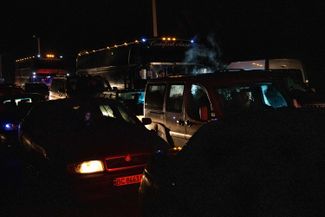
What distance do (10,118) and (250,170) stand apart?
378 inches

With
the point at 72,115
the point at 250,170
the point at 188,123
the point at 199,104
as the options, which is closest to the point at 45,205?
the point at 72,115

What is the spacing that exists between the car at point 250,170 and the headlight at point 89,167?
9.10 feet

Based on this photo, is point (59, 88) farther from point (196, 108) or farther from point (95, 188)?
point (95, 188)

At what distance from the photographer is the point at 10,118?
38.8 ft

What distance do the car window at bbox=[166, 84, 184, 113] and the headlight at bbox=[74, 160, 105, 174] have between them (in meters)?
2.21

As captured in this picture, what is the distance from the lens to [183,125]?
8422mm

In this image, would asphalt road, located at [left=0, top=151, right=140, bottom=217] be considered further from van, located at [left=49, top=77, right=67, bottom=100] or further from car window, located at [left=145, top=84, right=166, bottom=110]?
van, located at [left=49, top=77, right=67, bottom=100]

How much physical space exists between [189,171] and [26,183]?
Answer: 5742 mm

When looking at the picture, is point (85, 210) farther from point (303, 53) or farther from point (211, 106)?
point (303, 53)

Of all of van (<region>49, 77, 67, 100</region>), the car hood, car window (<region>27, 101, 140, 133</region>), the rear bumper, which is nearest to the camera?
the rear bumper

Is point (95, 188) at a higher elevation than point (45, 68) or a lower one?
lower

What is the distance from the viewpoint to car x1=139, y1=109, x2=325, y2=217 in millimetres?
2695

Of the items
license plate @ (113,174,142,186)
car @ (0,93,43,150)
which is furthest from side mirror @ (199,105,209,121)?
car @ (0,93,43,150)

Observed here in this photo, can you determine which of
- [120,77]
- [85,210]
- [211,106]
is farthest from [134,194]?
[120,77]
